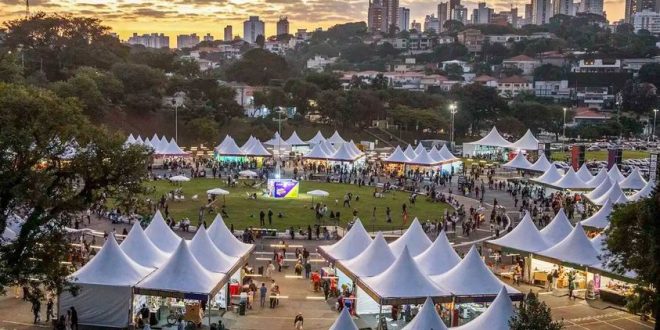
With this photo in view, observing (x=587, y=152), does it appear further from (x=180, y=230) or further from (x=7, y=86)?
(x=7, y=86)

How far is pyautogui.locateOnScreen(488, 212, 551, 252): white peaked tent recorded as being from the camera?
27172 millimetres

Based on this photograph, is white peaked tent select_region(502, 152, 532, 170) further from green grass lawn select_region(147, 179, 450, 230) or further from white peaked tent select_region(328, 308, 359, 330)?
white peaked tent select_region(328, 308, 359, 330)

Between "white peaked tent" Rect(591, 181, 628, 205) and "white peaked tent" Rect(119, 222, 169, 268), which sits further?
"white peaked tent" Rect(591, 181, 628, 205)

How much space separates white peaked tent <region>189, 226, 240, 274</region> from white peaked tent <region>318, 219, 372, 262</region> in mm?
3420

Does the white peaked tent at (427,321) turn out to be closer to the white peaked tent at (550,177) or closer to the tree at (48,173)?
the tree at (48,173)

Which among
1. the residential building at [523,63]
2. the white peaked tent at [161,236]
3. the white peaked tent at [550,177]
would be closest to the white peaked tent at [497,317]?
the white peaked tent at [161,236]

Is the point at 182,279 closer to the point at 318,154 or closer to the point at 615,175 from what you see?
the point at 615,175

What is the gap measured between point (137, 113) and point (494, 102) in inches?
1703

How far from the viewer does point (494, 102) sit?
92.6 m

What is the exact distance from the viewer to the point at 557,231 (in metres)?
28.3

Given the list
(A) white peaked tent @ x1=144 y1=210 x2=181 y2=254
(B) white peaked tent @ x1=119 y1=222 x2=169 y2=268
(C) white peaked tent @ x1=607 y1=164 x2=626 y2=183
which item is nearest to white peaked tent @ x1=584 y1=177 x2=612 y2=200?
(C) white peaked tent @ x1=607 y1=164 x2=626 y2=183

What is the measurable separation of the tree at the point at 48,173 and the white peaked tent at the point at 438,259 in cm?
928

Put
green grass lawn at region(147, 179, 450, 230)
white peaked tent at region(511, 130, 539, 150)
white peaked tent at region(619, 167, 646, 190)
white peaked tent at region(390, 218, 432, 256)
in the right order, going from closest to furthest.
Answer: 1. white peaked tent at region(390, 218, 432, 256)
2. green grass lawn at region(147, 179, 450, 230)
3. white peaked tent at region(619, 167, 646, 190)
4. white peaked tent at region(511, 130, 539, 150)

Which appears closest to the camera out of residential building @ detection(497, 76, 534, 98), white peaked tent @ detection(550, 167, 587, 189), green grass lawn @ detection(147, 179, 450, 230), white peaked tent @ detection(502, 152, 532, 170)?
green grass lawn @ detection(147, 179, 450, 230)
